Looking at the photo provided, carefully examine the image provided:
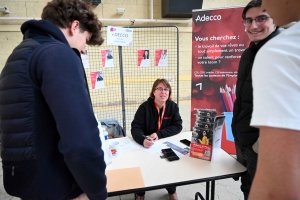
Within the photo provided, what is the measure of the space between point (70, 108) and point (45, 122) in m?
0.12

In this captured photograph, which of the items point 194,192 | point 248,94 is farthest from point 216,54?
point 194,192

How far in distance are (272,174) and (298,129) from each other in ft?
0.35

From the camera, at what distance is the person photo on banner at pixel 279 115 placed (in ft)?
1.14

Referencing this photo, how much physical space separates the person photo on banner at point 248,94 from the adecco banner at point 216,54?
0.97 meters

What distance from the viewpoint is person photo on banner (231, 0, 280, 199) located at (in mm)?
1178

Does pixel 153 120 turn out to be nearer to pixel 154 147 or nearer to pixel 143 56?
pixel 154 147

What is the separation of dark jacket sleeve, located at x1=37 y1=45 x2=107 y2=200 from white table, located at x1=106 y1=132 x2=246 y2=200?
0.42 meters

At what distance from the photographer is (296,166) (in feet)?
1.18

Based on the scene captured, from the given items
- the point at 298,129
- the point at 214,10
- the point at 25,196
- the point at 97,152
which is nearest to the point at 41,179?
the point at 25,196

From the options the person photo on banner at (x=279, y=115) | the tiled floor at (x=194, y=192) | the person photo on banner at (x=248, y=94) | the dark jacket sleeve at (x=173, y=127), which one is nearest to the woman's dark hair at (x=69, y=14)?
the person photo on banner at (x=279, y=115)

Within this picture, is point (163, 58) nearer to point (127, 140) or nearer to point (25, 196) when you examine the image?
point (127, 140)

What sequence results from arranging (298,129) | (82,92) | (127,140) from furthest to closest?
(127,140) < (82,92) < (298,129)

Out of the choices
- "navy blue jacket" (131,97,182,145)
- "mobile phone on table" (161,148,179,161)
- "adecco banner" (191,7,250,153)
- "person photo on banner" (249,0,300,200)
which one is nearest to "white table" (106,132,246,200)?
"mobile phone on table" (161,148,179,161)

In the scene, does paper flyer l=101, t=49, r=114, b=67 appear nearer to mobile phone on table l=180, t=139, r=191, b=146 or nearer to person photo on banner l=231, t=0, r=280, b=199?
mobile phone on table l=180, t=139, r=191, b=146
